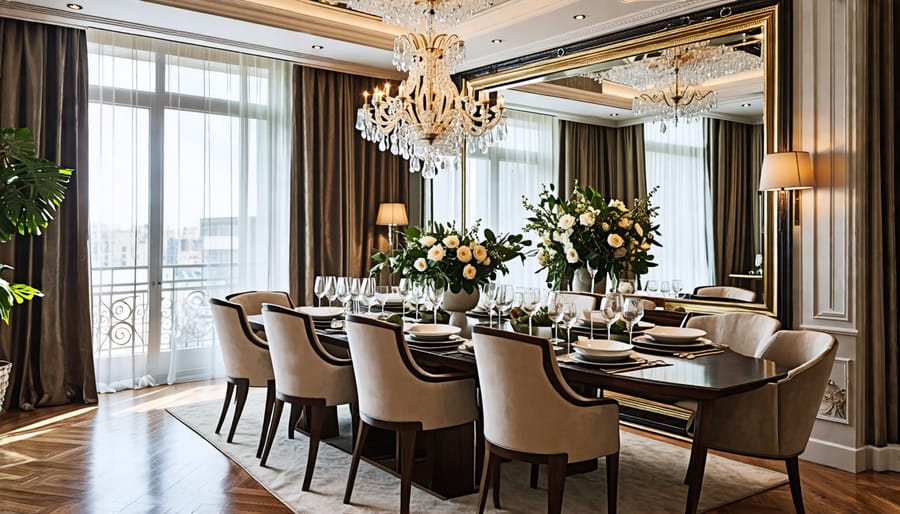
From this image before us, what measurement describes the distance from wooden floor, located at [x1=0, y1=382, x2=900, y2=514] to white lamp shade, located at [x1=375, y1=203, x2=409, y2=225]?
8.49ft

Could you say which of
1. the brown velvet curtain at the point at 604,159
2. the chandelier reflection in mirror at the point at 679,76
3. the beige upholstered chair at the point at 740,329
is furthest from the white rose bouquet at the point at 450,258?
the chandelier reflection in mirror at the point at 679,76

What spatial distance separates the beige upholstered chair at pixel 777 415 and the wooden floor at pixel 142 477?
0.50 m

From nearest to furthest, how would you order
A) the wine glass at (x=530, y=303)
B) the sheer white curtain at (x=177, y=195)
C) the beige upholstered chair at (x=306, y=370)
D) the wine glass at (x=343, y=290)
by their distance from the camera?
the wine glass at (x=530, y=303) → the beige upholstered chair at (x=306, y=370) → the wine glass at (x=343, y=290) → the sheer white curtain at (x=177, y=195)

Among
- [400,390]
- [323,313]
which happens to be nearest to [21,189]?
[323,313]

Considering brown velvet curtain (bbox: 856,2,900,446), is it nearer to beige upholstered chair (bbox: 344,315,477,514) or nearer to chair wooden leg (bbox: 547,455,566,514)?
chair wooden leg (bbox: 547,455,566,514)

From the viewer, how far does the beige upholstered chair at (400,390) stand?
9.71 feet

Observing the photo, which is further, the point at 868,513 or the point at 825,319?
the point at 825,319

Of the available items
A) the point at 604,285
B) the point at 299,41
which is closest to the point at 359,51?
the point at 299,41

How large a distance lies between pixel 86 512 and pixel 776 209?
3.83 meters

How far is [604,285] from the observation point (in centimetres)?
490

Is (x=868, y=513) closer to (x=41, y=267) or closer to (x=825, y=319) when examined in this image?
(x=825, y=319)

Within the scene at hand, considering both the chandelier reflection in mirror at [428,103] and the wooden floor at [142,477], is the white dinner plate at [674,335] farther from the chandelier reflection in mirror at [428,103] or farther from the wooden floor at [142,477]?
the chandelier reflection in mirror at [428,103]

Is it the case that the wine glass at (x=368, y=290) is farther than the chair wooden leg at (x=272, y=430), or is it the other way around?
the wine glass at (x=368, y=290)

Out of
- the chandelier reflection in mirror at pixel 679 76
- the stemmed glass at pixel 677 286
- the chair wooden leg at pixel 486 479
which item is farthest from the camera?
the stemmed glass at pixel 677 286
